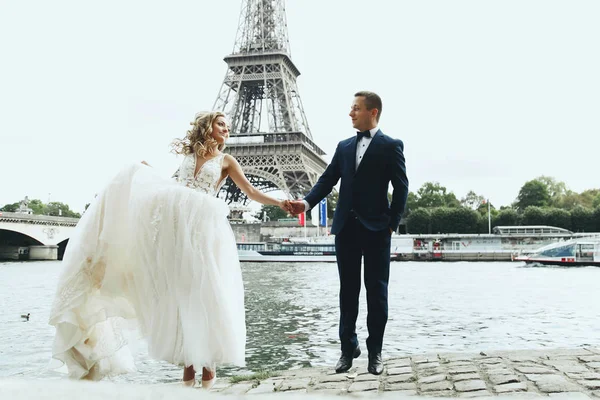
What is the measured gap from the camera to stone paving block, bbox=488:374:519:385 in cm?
374

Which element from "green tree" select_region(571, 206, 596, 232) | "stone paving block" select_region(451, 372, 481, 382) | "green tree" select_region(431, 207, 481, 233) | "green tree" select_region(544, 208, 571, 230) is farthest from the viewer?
"green tree" select_region(431, 207, 481, 233)

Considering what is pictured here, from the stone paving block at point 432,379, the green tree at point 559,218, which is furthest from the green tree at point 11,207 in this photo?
the stone paving block at point 432,379

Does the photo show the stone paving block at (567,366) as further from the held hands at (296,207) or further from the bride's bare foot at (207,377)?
the bride's bare foot at (207,377)

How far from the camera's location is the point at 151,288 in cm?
367

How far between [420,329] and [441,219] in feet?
174

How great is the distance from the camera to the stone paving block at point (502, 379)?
3742 mm

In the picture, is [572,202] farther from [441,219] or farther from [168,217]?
[168,217]

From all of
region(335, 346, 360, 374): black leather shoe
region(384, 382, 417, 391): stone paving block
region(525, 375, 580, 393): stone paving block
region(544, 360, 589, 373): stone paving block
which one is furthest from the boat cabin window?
region(384, 382, 417, 391): stone paving block

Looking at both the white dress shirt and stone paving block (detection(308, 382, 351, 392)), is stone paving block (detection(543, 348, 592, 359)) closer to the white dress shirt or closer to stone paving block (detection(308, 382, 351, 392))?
stone paving block (detection(308, 382, 351, 392))

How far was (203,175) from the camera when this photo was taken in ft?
12.8

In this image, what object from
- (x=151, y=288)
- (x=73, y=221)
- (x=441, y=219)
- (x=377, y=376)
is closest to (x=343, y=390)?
(x=377, y=376)

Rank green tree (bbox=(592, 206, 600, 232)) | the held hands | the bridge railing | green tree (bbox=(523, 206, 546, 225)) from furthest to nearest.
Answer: green tree (bbox=(523, 206, 546, 225))
green tree (bbox=(592, 206, 600, 232))
the bridge railing
the held hands

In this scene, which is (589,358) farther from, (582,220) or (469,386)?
(582,220)

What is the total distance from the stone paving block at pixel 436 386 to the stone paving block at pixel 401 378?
0.19 metres
